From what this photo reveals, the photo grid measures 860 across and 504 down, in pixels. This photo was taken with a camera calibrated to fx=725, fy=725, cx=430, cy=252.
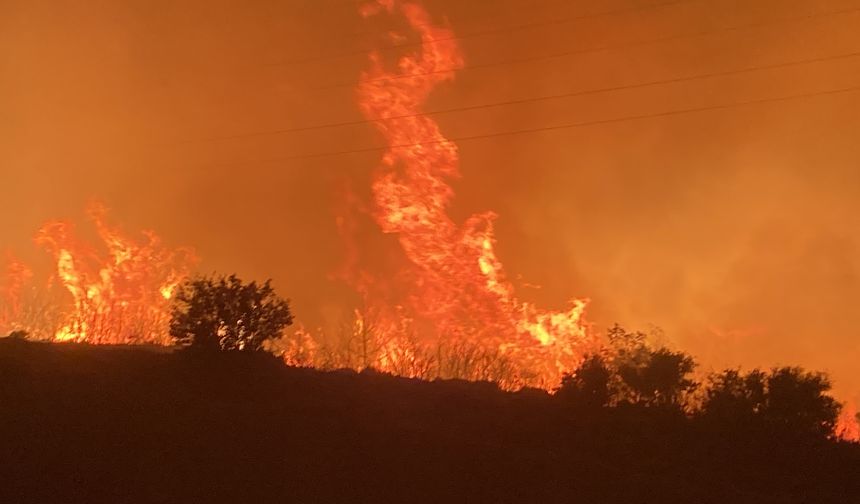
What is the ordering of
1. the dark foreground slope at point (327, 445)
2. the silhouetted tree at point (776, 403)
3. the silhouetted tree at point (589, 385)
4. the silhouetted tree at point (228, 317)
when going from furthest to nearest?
the silhouetted tree at point (589, 385) → the silhouetted tree at point (776, 403) → the silhouetted tree at point (228, 317) → the dark foreground slope at point (327, 445)

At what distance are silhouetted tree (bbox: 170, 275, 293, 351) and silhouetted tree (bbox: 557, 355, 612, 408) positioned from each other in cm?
1011

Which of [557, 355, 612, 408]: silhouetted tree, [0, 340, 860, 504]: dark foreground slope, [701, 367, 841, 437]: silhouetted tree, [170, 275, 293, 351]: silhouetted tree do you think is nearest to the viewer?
[0, 340, 860, 504]: dark foreground slope

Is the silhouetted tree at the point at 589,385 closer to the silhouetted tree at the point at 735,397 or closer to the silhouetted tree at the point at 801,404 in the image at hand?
the silhouetted tree at the point at 735,397

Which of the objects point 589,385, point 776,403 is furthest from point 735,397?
point 589,385

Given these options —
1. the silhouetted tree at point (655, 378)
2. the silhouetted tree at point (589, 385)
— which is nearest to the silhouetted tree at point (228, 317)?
the silhouetted tree at point (589, 385)

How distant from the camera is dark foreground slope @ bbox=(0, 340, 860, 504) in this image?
41.8ft

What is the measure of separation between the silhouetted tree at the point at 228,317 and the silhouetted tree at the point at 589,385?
33.2ft

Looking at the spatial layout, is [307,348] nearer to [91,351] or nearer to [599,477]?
[91,351]

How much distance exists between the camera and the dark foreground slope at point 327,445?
1274 cm

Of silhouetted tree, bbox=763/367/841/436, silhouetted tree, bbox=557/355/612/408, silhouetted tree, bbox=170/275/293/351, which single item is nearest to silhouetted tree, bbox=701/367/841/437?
silhouetted tree, bbox=763/367/841/436

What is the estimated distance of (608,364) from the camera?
2881 centimetres

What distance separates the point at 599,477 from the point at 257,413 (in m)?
7.80

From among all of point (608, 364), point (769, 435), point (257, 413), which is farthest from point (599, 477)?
point (608, 364)

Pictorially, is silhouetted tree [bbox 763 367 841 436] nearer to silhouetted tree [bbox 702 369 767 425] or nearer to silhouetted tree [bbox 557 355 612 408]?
silhouetted tree [bbox 702 369 767 425]
